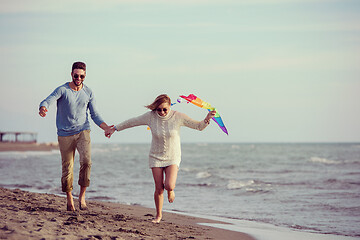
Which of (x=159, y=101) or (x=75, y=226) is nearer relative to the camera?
(x=75, y=226)

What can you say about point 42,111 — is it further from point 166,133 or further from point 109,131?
point 166,133

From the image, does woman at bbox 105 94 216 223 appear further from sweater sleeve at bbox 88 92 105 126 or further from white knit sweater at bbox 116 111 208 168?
sweater sleeve at bbox 88 92 105 126

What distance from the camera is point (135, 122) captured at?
625cm

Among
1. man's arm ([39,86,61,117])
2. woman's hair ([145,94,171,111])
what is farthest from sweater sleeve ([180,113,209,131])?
man's arm ([39,86,61,117])

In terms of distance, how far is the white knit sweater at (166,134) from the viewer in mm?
6023

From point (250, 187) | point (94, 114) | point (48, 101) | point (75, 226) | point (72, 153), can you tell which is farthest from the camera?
point (250, 187)

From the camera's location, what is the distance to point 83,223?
18.0ft

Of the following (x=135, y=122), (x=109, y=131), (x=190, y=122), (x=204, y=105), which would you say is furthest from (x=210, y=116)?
(x=109, y=131)

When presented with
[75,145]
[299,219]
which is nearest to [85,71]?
[75,145]

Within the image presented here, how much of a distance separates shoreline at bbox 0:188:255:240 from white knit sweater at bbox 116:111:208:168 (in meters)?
0.89

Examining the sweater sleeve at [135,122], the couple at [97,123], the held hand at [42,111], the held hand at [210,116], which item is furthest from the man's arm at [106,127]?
the held hand at [210,116]

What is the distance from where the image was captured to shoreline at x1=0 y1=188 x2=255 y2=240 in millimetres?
4852

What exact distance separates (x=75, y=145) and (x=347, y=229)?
4.82 metres

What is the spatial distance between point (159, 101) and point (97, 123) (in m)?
1.16
